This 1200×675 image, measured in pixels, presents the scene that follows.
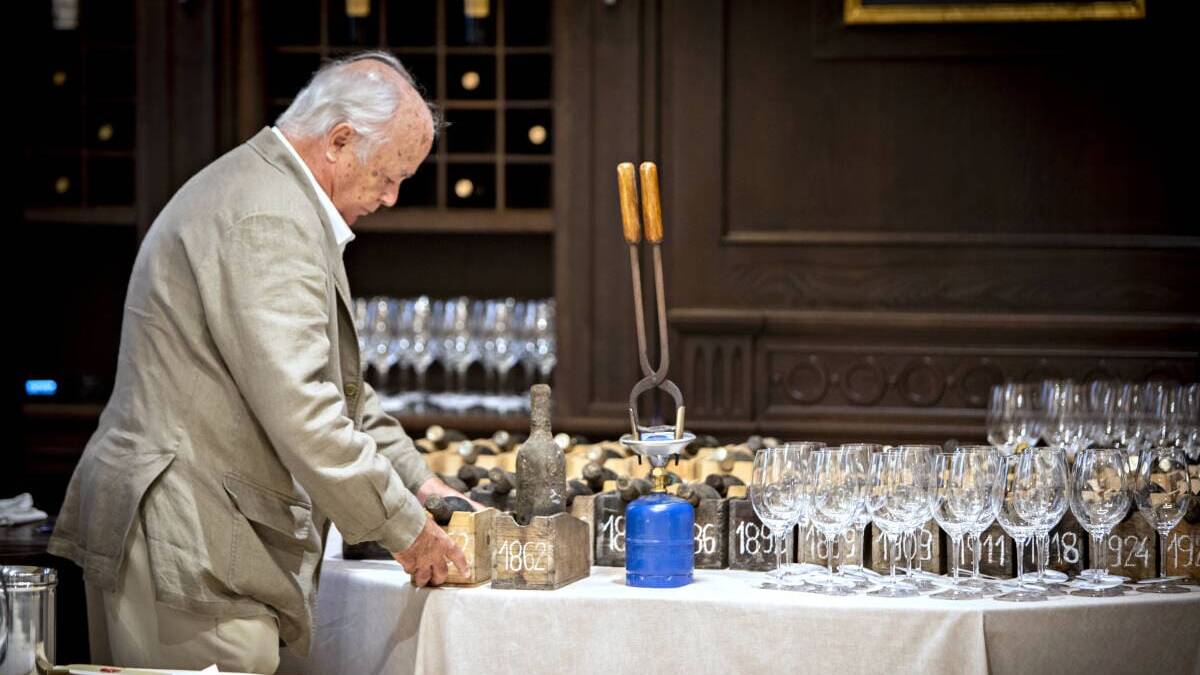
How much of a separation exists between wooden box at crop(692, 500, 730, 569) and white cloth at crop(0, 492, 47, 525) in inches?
59.4

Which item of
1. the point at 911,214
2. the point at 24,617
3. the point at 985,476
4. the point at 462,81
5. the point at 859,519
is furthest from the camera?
the point at 462,81

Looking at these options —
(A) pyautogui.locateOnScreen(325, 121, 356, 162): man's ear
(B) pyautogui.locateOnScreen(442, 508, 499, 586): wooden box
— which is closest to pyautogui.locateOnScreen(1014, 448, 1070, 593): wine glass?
(B) pyautogui.locateOnScreen(442, 508, 499, 586): wooden box

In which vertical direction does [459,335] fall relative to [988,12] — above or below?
below

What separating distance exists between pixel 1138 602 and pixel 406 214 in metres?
3.24

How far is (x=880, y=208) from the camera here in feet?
15.6

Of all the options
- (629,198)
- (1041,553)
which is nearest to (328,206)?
(629,198)

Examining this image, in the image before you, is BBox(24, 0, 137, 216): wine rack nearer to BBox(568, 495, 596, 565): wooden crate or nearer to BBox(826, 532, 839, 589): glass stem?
BBox(568, 495, 596, 565): wooden crate

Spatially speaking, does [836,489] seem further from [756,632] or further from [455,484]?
[455,484]

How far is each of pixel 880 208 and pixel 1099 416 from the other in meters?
1.49

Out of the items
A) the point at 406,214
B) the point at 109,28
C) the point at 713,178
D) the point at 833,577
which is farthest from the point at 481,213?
the point at 833,577

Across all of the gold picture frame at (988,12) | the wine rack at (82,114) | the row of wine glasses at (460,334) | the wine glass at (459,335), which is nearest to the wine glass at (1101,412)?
the gold picture frame at (988,12)

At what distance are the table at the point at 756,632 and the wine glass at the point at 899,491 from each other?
0.11 m

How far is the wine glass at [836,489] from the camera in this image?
7.58ft

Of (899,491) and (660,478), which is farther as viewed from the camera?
(660,478)
